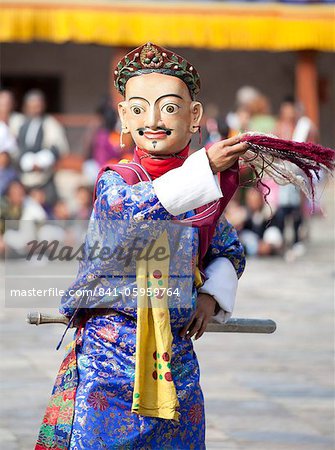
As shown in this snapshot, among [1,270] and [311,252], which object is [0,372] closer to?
[1,270]

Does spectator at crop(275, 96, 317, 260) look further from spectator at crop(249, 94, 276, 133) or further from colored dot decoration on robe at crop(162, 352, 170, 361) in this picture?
colored dot decoration on robe at crop(162, 352, 170, 361)

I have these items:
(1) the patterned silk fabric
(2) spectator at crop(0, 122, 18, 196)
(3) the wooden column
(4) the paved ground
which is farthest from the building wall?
(1) the patterned silk fabric

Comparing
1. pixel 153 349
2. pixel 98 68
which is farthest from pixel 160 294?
pixel 98 68

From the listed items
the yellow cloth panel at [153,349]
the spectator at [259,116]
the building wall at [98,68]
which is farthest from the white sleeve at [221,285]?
the building wall at [98,68]

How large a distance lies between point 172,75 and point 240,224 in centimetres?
904

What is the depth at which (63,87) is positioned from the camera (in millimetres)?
20406

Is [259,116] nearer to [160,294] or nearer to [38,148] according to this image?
[38,148]

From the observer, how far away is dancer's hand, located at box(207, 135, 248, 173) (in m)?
3.10

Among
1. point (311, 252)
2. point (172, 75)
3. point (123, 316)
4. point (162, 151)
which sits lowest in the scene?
point (311, 252)

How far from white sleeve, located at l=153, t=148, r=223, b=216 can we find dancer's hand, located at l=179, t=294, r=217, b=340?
0.38 m

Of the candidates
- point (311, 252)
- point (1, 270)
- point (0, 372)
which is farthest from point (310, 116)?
point (0, 372)

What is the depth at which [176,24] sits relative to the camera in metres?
17.3

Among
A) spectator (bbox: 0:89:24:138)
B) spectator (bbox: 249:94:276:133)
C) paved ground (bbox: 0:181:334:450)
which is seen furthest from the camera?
spectator (bbox: 0:89:24:138)

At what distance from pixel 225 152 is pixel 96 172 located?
9.63 m
